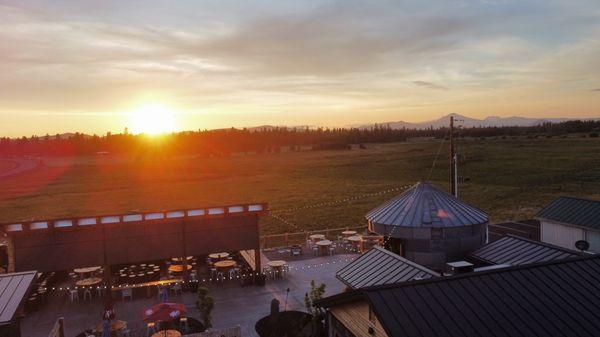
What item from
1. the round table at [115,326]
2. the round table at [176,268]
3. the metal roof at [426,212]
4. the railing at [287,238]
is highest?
the metal roof at [426,212]

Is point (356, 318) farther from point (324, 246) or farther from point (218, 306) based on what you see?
point (324, 246)

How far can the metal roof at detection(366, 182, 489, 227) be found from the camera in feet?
70.7

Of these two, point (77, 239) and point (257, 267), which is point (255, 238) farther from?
point (77, 239)

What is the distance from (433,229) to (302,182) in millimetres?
55186

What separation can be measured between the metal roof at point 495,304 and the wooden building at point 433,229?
32.4 feet

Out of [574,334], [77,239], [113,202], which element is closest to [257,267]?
[77,239]

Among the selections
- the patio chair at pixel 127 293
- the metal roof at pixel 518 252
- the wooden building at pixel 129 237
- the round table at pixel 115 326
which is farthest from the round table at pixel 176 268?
the metal roof at pixel 518 252

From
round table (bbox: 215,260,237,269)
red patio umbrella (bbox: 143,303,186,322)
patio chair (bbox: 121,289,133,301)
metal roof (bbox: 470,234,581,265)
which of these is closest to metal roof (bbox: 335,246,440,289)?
metal roof (bbox: 470,234,581,265)

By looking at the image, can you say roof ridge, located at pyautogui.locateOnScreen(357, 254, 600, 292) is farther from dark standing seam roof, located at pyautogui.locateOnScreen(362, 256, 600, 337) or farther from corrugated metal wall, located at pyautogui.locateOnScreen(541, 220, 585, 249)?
corrugated metal wall, located at pyautogui.locateOnScreen(541, 220, 585, 249)

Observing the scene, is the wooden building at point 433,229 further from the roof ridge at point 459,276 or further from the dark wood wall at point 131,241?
the roof ridge at point 459,276

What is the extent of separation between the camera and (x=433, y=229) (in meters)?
21.2

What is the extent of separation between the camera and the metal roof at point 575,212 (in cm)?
2550

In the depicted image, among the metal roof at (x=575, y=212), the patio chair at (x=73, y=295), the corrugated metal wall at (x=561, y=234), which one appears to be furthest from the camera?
the corrugated metal wall at (x=561, y=234)

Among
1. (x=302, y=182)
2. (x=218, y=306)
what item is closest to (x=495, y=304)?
(x=218, y=306)
